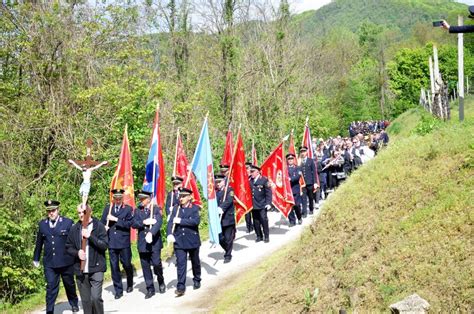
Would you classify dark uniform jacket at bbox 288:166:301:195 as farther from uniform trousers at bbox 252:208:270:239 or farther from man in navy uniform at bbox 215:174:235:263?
man in navy uniform at bbox 215:174:235:263

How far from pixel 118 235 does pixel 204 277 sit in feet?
6.92

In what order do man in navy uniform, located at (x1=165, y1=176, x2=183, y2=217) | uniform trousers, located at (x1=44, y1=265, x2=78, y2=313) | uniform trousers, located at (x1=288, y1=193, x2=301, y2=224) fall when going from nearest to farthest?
uniform trousers, located at (x1=44, y1=265, x2=78, y2=313)
man in navy uniform, located at (x1=165, y1=176, x2=183, y2=217)
uniform trousers, located at (x1=288, y1=193, x2=301, y2=224)

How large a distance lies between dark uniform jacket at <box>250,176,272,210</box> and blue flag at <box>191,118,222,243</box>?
2071 millimetres

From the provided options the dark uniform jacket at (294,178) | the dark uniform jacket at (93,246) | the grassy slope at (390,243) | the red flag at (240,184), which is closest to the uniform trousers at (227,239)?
the red flag at (240,184)

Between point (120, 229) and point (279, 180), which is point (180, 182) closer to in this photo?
point (120, 229)

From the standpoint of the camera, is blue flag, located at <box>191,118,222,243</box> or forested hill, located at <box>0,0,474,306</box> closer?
blue flag, located at <box>191,118,222,243</box>

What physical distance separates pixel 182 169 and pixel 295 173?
3.69 m

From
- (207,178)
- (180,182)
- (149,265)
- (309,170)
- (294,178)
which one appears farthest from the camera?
(309,170)

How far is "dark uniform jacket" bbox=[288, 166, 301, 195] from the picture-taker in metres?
16.1

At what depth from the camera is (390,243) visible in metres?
7.62

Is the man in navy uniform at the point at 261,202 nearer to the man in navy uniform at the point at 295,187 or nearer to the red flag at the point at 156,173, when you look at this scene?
the man in navy uniform at the point at 295,187

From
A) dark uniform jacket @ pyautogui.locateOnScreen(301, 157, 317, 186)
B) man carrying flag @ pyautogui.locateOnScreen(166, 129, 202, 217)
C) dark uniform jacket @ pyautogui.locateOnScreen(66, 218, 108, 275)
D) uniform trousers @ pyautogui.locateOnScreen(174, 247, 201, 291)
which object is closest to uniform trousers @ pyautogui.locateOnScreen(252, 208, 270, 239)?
man carrying flag @ pyautogui.locateOnScreen(166, 129, 202, 217)

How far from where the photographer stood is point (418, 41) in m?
76.9

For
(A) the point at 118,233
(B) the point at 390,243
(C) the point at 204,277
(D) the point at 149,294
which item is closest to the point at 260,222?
(C) the point at 204,277
